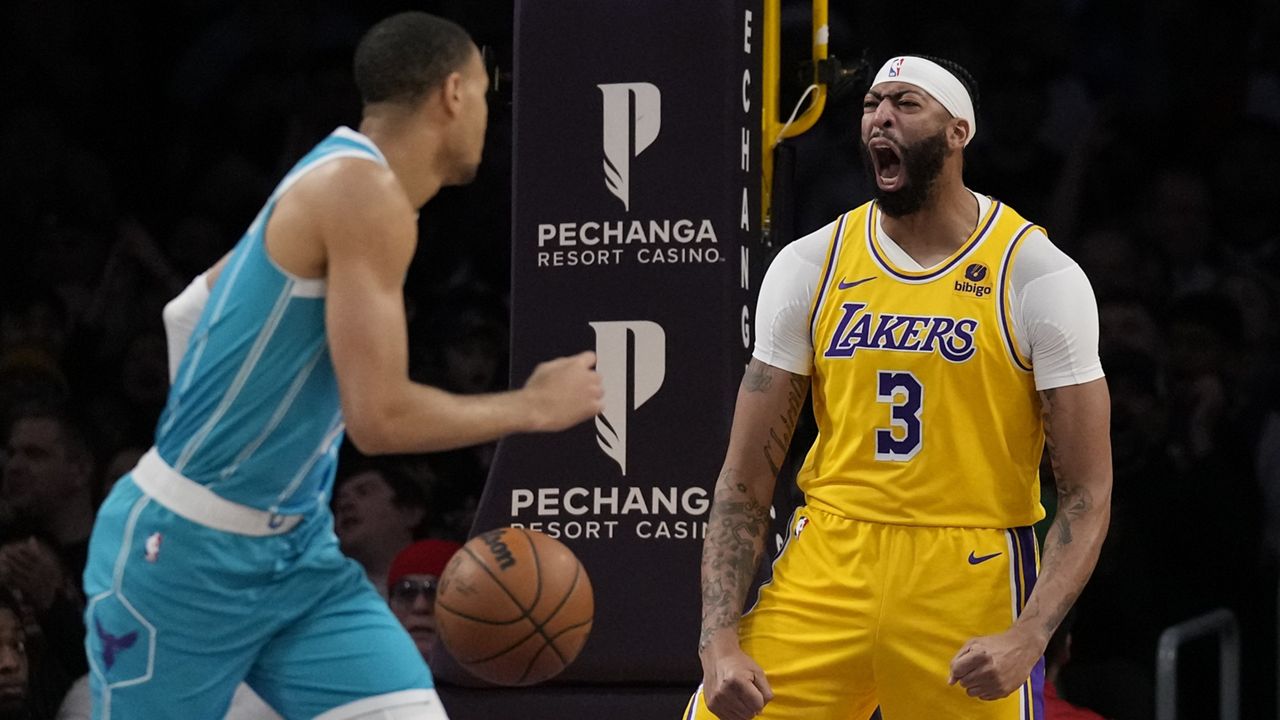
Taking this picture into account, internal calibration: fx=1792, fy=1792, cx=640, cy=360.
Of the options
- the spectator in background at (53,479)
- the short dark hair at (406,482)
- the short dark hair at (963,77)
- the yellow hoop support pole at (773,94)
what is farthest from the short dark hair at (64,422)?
the short dark hair at (963,77)

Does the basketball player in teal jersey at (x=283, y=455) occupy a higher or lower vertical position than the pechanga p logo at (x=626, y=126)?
lower

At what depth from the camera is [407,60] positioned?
320 centimetres

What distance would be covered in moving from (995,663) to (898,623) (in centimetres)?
21

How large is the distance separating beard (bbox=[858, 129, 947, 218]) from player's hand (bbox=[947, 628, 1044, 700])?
0.85 meters

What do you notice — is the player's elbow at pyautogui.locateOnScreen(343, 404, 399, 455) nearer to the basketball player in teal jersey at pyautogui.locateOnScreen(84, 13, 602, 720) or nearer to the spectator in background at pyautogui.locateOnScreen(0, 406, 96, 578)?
the basketball player in teal jersey at pyautogui.locateOnScreen(84, 13, 602, 720)

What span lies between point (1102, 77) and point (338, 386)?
486 cm

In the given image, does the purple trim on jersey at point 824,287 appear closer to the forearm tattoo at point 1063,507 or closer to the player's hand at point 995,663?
the forearm tattoo at point 1063,507

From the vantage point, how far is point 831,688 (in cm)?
331

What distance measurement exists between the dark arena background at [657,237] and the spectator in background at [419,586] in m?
0.35

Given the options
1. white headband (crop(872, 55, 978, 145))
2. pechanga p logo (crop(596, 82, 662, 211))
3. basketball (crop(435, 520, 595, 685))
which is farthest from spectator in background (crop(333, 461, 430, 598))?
white headband (crop(872, 55, 978, 145))

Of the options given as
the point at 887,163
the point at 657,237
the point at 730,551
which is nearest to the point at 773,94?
the point at 657,237

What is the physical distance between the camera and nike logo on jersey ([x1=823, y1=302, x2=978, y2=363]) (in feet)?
11.0

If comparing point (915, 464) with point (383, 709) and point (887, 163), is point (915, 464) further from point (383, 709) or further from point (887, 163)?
point (383, 709)

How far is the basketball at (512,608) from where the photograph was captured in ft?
12.7
